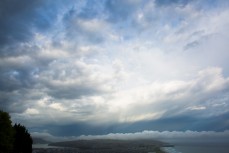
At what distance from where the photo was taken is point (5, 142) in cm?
12488

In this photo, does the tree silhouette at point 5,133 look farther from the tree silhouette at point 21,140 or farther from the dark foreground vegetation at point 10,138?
the tree silhouette at point 21,140

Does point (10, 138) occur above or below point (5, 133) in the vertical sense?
below

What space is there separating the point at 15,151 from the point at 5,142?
20.4m

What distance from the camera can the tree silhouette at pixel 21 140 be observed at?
475 feet

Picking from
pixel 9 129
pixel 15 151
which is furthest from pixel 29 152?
pixel 9 129

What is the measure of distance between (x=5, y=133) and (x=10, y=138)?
3372mm

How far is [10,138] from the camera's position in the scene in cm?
12838

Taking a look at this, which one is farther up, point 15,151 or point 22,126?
point 22,126

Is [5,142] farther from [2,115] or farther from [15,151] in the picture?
[15,151]

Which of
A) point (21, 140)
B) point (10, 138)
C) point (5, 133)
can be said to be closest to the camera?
point (5, 133)

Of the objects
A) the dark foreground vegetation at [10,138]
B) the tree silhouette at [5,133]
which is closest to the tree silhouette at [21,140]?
the dark foreground vegetation at [10,138]

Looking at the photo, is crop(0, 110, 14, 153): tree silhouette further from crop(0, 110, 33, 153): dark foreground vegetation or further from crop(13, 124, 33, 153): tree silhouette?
crop(13, 124, 33, 153): tree silhouette

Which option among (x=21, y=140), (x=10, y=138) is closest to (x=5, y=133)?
(x=10, y=138)

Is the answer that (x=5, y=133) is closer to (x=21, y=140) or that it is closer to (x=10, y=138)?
(x=10, y=138)
